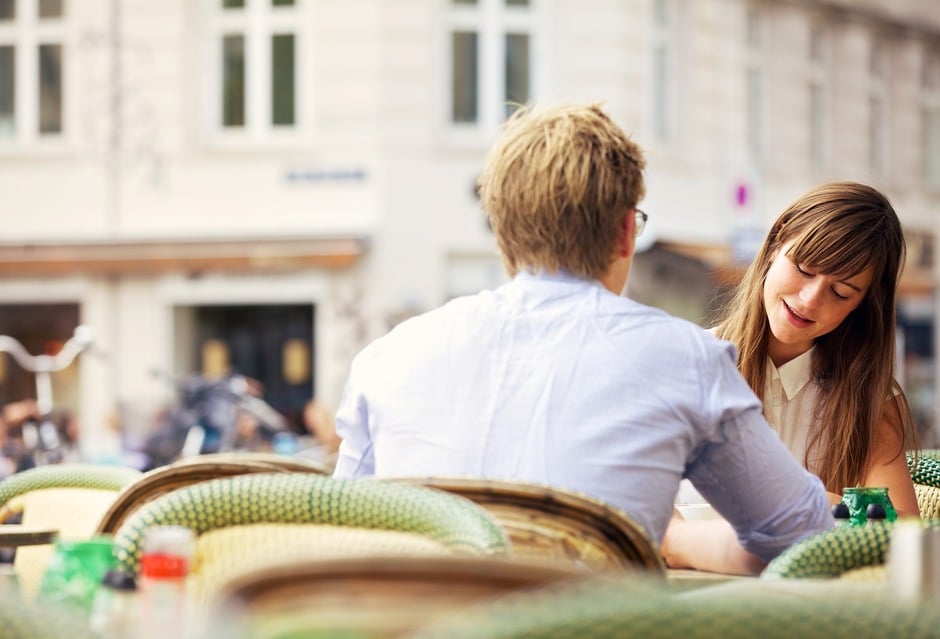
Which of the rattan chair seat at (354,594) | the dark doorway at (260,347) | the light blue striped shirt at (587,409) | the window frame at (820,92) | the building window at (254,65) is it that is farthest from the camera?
the window frame at (820,92)

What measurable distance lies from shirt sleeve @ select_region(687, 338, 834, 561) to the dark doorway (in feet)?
47.7

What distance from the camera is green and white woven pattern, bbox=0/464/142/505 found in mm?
3354

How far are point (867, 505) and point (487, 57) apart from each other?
14751 mm

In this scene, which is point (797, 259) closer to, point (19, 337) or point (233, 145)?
point (233, 145)

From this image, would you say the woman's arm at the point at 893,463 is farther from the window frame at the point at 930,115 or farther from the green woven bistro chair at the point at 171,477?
the window frame at the point at 930,115

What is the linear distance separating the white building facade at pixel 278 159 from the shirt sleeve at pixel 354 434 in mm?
13718

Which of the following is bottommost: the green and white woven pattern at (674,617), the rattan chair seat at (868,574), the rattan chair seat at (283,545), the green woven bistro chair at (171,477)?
the green woven bistro chair at (171,477)

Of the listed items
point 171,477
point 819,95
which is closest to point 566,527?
point 171,477

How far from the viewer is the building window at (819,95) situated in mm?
20500

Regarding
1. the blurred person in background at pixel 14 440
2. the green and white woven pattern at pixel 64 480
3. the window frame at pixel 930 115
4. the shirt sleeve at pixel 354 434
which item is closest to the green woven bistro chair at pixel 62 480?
the green and white woven pattern at pixel 64 480

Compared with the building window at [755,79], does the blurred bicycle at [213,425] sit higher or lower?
lower

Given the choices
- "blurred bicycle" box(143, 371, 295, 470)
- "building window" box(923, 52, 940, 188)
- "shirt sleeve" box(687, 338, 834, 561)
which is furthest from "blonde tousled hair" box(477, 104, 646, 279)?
"building window" box(923, 52, 940, 188)

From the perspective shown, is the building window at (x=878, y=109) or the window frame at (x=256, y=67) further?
the building window at (x=878, y=109)

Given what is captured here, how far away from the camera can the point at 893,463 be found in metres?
3.55
